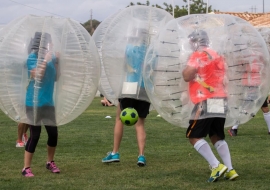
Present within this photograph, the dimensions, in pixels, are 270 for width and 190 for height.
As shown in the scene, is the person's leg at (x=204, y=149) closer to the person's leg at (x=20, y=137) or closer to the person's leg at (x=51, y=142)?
the person's leg at (x=51, y=142)

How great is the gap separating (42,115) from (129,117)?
1165 millimetres

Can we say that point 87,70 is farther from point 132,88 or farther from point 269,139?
point 269,139

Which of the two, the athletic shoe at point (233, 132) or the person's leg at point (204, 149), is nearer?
the person's leg at point (204, 149)

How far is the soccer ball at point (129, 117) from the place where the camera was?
784 cm

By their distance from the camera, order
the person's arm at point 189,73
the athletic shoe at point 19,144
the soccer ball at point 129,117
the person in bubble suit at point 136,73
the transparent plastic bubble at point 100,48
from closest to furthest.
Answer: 1. the person's arm at point 189,73
2. the soccer ball at point 129,117
3. the person in bubble suit at point 136,73
4. the transparent plastic bubble at point 100,48
5. the athletic shoe at point 19,144

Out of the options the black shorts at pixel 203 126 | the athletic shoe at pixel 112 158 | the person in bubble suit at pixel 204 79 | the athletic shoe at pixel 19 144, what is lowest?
the athletic shoe at pixel 19 144

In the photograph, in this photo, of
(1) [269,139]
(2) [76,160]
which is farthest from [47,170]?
(1) [269,139]

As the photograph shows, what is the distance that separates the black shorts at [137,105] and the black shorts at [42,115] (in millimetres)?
1299

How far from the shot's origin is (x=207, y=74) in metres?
6.77

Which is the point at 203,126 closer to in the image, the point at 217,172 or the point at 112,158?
the point at 217,172

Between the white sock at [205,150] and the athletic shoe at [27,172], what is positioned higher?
the white sock at [205,150]

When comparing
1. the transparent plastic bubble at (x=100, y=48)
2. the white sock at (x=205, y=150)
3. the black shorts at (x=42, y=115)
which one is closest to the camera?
the white sock at (x=205, y=150)

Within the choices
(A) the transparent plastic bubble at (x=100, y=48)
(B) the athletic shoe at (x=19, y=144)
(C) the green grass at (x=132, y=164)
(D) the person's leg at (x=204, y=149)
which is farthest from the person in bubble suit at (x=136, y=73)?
(B) the athletic shoe at (x=19, y=144)

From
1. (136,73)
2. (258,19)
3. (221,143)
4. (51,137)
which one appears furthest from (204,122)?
(258,19)
